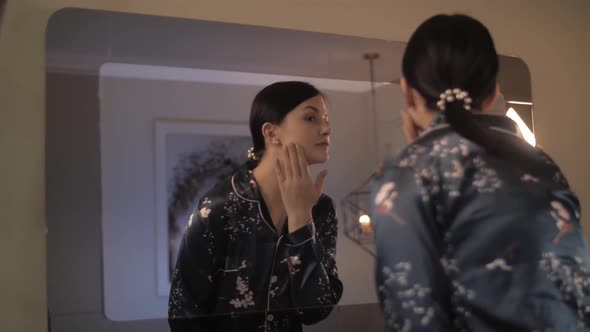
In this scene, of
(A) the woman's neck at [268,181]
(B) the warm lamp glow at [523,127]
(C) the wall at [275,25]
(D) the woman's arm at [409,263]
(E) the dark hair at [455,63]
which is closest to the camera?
(D) the woman's arm at [409,263]

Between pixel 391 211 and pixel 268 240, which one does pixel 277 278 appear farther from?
pixel 391 211

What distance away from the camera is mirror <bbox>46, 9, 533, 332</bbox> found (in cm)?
125

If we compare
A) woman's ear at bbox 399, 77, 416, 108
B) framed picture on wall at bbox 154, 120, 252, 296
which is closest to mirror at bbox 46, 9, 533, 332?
framed picture on wall at bbox 154, 120, 252, 296

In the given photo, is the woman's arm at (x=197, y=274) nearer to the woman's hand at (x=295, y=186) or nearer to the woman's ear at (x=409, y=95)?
the woman's hand at (x=295, y=186)

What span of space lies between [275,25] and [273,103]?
22 cm

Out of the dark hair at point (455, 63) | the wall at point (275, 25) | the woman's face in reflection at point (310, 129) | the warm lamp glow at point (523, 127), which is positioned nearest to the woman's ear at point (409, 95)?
the dark hair at point (455, 63)

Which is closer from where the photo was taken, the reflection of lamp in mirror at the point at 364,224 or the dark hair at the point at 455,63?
the dark hair at the point at 455,63

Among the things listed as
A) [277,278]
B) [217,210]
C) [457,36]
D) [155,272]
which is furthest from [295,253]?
[457,36]

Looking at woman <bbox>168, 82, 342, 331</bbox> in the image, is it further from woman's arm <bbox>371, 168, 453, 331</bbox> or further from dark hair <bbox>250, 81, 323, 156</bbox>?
woman's arm <bbox>371, 168, 453, 331</bbox>

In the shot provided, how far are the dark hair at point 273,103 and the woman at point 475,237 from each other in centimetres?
53

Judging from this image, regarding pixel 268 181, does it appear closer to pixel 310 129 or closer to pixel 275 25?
pixel 310 129

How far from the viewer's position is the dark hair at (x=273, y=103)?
4.49ft

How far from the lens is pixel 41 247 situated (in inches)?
48.3

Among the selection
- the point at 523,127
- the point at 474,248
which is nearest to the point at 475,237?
the point at 474,248
